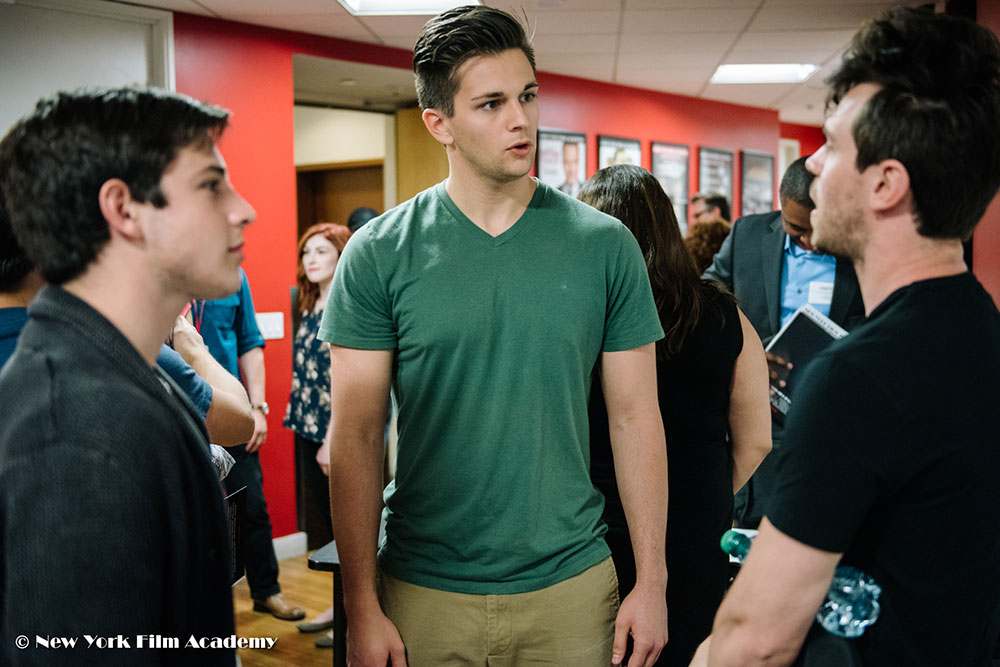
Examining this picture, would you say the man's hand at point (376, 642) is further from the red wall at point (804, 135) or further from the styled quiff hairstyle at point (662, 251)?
the red wall at point (804, 135)

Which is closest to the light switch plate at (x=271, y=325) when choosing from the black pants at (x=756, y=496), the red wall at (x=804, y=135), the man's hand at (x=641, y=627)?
the black pants at (x=756, y=496)

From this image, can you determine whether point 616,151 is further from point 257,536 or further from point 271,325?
point 257,536

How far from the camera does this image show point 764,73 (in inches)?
258

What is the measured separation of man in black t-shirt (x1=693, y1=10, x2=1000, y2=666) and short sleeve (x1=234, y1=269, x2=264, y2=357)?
9.01ft

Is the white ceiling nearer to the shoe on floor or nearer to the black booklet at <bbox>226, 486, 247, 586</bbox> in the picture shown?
the shoe on floor

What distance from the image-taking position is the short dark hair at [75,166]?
82 cm

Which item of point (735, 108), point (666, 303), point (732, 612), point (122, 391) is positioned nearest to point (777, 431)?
point (666, 303)

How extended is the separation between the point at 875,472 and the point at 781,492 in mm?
101

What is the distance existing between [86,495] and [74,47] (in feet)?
13.0

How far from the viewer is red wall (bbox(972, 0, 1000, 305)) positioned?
3.97m

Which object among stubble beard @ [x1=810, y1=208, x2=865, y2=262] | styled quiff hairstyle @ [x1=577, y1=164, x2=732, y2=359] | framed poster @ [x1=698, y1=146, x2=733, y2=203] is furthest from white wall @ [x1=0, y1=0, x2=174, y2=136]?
framed poster @ [x1=698, y1=146, x2=733, y2=203]

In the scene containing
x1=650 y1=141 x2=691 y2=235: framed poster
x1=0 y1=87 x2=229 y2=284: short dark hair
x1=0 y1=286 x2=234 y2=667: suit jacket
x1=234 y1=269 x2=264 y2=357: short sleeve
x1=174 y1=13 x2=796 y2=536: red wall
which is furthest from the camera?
x1=650 y1=141 x2=691 y2=235: framed poster

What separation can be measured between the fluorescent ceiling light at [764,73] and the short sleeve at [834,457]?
587cm

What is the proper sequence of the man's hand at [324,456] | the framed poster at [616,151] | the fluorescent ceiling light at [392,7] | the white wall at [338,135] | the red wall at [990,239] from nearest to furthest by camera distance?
the man's hand at [324,456]
the red wall at [990,239]
the fluorescent ceiling light at [392,7]
the framed poster at [616,151]
the white wall at [338,135]
